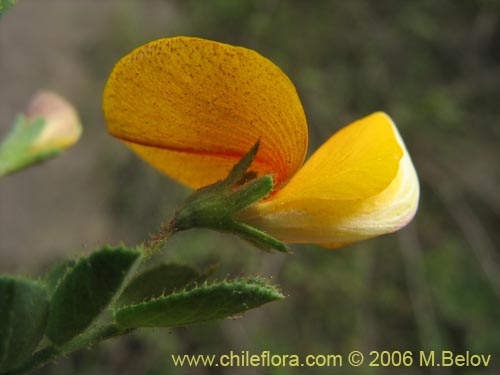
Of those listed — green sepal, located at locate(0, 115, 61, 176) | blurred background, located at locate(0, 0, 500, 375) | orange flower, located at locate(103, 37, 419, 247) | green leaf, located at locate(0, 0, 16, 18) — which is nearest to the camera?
green leaf, located at locate(0, 0, 16, 18)

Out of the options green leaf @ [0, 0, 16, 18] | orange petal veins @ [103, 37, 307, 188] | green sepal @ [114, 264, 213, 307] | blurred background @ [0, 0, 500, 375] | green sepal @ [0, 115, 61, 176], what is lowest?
blurred background @ [0, 0, 500, 375]

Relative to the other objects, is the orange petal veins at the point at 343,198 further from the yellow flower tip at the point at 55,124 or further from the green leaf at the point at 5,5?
the yellow flower tip at the point at 55,124

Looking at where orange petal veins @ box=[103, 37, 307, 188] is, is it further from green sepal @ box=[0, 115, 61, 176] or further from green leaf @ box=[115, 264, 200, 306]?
green sepal @ box=[0, 115, 61, 176]

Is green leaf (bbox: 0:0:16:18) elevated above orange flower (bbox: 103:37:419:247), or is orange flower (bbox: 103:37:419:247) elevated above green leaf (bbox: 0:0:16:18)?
green leaf (bbox: 0:0:16:18)

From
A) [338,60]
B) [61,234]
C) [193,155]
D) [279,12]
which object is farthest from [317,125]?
[193,155]

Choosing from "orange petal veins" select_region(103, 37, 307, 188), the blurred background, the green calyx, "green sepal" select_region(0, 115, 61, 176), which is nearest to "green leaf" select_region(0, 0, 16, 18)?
"orange petal veins" select_region(103, 37, 307, 188)

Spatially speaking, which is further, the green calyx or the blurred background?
the blurred background

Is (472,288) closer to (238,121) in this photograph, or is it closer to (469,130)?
(469,130)
